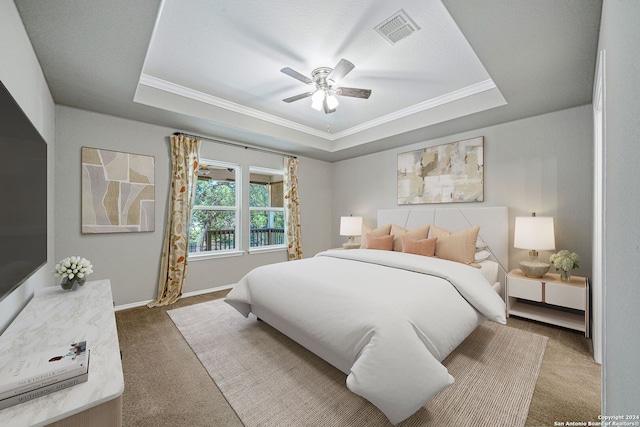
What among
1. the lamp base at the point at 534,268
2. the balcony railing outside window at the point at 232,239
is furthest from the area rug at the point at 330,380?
the balcony railing outside window at the point at 232,239

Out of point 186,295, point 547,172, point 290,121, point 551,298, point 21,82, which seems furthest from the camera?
point 290,121

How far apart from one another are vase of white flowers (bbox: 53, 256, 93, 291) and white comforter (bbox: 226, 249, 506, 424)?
1.17 metres

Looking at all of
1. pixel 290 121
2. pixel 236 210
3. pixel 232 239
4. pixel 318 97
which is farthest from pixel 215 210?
pixel 318 97

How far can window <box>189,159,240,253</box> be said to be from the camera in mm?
3889

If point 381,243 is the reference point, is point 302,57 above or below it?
above

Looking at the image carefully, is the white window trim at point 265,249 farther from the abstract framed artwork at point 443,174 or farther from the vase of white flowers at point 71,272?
the vase of white flowers at point 71,272

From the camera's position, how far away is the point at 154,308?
315cm

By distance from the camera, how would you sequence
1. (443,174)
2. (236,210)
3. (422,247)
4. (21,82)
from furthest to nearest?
(236,210)
(443,174)
(422,247)
(21,82)

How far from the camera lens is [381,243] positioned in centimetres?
362

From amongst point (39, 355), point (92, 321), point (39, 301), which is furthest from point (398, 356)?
point (39, 301)

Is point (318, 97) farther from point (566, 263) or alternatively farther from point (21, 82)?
point (566, 263)

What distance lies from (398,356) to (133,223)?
3345 millimetres

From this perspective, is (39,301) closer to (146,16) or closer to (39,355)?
(39,355)

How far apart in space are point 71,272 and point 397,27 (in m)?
3.10
